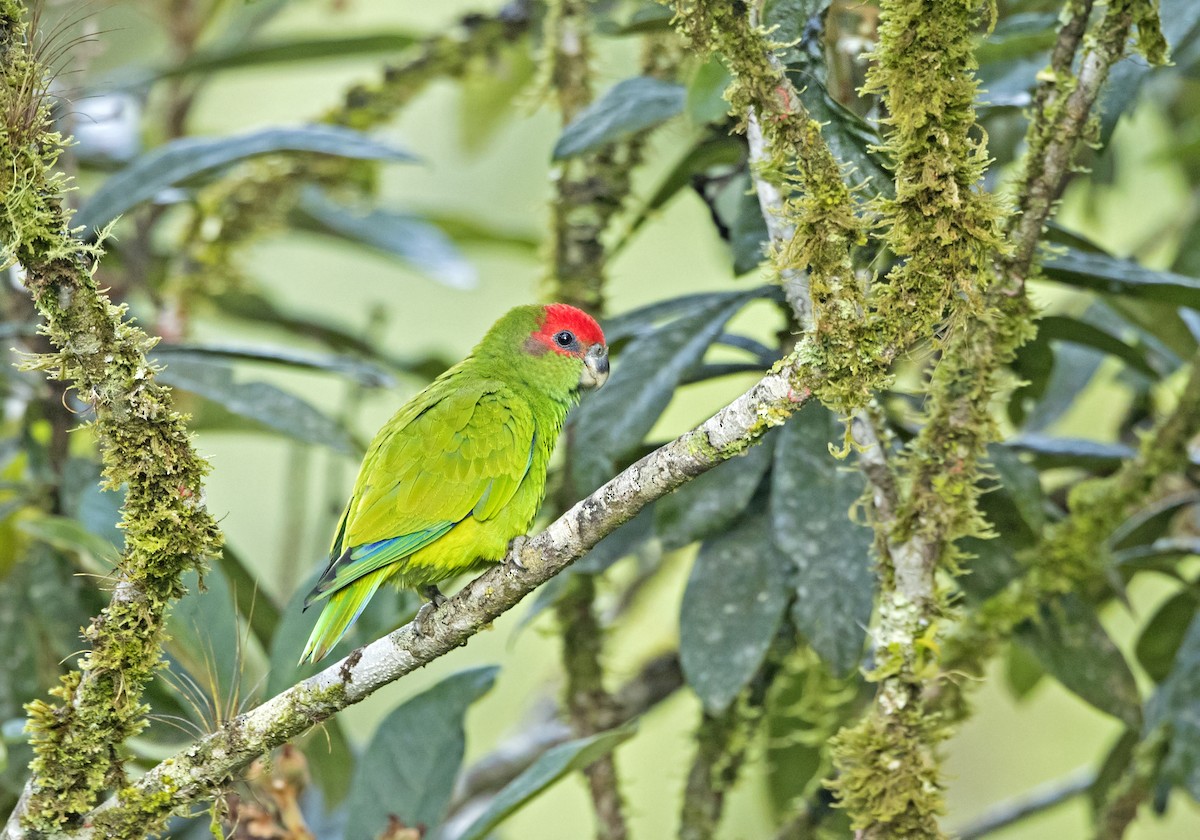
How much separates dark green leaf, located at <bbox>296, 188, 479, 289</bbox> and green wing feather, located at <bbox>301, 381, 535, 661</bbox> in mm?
1184

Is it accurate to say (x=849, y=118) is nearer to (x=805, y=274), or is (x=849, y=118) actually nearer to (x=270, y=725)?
(x=805, y=274)

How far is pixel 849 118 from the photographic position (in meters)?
1.58

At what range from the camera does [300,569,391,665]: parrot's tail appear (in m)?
1.83

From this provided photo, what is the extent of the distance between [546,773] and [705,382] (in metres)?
1.02

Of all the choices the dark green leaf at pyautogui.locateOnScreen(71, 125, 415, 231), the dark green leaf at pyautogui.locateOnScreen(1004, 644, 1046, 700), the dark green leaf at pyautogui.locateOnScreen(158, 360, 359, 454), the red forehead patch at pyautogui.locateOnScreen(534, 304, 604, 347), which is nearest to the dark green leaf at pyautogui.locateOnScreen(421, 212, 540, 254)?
the dark green leaf at pyautogui.locateOnScreen(71, 125, 415, 231)

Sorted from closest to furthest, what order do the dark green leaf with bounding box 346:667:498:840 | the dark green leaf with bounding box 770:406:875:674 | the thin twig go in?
the dark green leaf with bounding box 770:406:875:674 < the dark green leaf with bounding box 346:667:498:840 < the thin twig

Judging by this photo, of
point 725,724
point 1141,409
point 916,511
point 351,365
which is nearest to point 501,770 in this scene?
point 725,724

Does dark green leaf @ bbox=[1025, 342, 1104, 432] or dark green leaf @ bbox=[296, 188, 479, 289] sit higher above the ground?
dark green leaf @ bbox=[296, 188, 479, 289]

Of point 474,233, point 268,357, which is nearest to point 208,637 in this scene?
point 268,357

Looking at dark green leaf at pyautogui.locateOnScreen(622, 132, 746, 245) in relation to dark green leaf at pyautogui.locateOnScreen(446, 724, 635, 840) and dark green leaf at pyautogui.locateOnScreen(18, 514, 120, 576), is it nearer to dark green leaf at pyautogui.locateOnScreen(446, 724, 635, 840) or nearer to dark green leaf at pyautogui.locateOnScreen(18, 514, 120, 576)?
dark green leaf at pyautogui.locateOnScreen(446, 724, 635, 840)

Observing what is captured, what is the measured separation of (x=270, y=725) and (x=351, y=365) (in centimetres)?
116

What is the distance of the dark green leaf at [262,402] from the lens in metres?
2.26

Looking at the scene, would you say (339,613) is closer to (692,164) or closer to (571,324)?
(571,324)

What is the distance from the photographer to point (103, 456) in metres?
1.34
